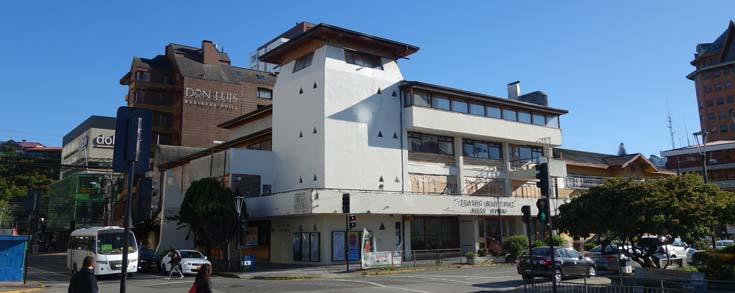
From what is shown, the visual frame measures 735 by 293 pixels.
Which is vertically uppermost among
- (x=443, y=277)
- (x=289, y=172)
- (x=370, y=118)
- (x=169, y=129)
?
(x=169, y=129)

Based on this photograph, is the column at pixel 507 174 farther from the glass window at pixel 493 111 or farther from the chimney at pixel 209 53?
the chimney at pixel 209 53

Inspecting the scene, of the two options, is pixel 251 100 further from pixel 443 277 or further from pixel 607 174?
pixel 443 277

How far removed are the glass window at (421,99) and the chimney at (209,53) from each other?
45.0 meters

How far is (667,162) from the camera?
90125 millimetres

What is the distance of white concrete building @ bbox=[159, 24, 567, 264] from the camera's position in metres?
37.3

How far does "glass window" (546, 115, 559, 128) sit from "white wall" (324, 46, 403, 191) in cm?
1585

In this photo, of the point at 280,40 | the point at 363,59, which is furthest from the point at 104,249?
the point at 280,40

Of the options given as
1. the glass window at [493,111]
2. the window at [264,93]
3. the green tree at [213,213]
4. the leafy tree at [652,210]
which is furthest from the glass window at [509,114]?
the window at [264,93]

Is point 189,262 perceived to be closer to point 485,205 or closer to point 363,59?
point 363,59

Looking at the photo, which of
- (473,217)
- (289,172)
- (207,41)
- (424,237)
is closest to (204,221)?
(289,172)

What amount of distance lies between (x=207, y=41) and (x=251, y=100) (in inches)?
402

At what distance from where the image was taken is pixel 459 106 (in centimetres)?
4353

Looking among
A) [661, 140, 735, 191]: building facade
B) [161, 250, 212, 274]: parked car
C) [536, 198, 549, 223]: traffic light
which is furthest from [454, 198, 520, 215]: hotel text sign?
[661, 140, 735, 191]: building facade

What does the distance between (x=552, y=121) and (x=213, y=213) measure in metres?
30.2
